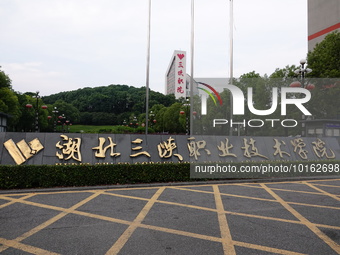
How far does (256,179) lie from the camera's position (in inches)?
479

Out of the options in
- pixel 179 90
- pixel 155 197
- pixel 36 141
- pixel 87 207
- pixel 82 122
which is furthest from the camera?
pixel 82 122

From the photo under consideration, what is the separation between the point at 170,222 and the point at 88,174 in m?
5.15

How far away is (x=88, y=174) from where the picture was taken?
34.1ft

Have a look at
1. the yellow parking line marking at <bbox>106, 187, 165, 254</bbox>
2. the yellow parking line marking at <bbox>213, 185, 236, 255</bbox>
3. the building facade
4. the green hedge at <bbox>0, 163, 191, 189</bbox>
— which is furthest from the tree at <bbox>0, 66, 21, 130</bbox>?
the building facade

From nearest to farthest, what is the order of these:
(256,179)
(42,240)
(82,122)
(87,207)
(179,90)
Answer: (42,240), (87,207), (256,179), (179,90), (82,122)

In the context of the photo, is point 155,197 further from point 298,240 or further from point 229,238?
point 298,240

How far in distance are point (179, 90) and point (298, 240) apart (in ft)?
277

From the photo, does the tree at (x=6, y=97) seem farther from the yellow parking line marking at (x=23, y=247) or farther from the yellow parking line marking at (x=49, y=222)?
the yellow parking line marking at (x=23, y=247)

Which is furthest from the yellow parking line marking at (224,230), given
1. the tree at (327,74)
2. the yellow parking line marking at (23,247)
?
the tree at (327,74)

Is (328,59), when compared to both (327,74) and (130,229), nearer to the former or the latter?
(327,74)

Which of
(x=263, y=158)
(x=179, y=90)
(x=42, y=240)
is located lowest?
(x=42, y=240)

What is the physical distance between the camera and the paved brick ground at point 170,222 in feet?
16.4

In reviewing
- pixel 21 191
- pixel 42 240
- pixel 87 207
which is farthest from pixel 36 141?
pixel 42 240

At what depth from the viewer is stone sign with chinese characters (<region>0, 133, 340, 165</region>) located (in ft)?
→ 35.6
